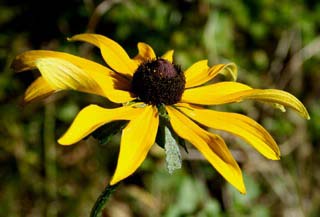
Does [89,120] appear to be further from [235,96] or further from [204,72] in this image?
[204,72]

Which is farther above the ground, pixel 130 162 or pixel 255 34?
pixel 130 162

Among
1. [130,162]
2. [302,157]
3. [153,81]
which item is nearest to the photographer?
[130,162]

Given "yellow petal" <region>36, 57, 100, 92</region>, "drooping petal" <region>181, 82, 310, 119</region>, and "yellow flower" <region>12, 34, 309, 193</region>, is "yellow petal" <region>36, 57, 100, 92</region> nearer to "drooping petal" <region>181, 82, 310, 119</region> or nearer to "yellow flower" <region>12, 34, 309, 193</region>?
"yellow flower" <region>12, 34, 309, 193</region>

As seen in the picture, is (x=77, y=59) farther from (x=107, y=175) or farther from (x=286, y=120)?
(x=286, y=120)

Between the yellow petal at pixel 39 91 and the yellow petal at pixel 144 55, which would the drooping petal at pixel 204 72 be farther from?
the yellow petal at pixel 39 91

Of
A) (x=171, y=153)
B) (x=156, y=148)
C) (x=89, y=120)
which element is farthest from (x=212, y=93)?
(x=156, y=148)

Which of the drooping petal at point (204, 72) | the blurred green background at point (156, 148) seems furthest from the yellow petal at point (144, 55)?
the blurred green background at point (156, 148)

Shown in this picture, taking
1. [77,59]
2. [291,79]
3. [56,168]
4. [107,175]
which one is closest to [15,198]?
[56,168]
